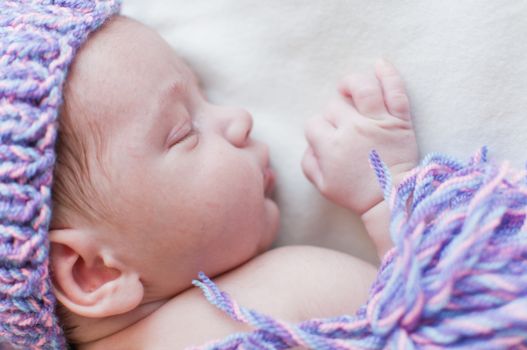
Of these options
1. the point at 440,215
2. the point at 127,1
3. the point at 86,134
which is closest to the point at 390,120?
the point at 440,215

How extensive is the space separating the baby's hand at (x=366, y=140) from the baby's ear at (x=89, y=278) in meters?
0.40

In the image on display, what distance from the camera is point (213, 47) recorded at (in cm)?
131

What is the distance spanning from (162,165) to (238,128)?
175 millimetres

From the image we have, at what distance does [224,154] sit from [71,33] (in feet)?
1.09

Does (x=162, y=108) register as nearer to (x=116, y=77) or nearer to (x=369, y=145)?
(x=116, y=77)

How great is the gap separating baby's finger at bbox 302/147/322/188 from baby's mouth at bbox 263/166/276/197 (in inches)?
2.7

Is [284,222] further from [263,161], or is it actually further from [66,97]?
[66,97]

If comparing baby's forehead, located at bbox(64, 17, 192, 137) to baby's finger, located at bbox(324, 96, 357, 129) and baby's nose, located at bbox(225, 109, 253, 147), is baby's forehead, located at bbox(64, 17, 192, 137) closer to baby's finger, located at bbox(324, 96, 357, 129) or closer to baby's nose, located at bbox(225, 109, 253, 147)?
baby's nose, located at bbox(225, 109, 253, 147)

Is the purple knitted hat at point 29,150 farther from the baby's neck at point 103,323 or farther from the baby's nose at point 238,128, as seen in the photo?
the baby's nose at point 238,128

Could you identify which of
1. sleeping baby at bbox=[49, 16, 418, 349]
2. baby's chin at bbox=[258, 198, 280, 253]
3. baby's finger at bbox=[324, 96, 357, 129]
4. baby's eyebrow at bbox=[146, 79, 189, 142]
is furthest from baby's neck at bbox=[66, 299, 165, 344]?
baby's finger at bbox=[324, 96, 357, 129]

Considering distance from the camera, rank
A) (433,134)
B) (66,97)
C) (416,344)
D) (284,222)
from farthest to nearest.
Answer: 1. (284,222)
2. (433,134)
3. (66,97)
4. (416,344)

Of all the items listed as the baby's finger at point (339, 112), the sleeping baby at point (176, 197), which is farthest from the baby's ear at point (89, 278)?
the baby's finger at point (339, 112)

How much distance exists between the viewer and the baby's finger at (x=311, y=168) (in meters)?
1.17

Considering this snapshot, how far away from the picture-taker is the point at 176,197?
1052 mm
